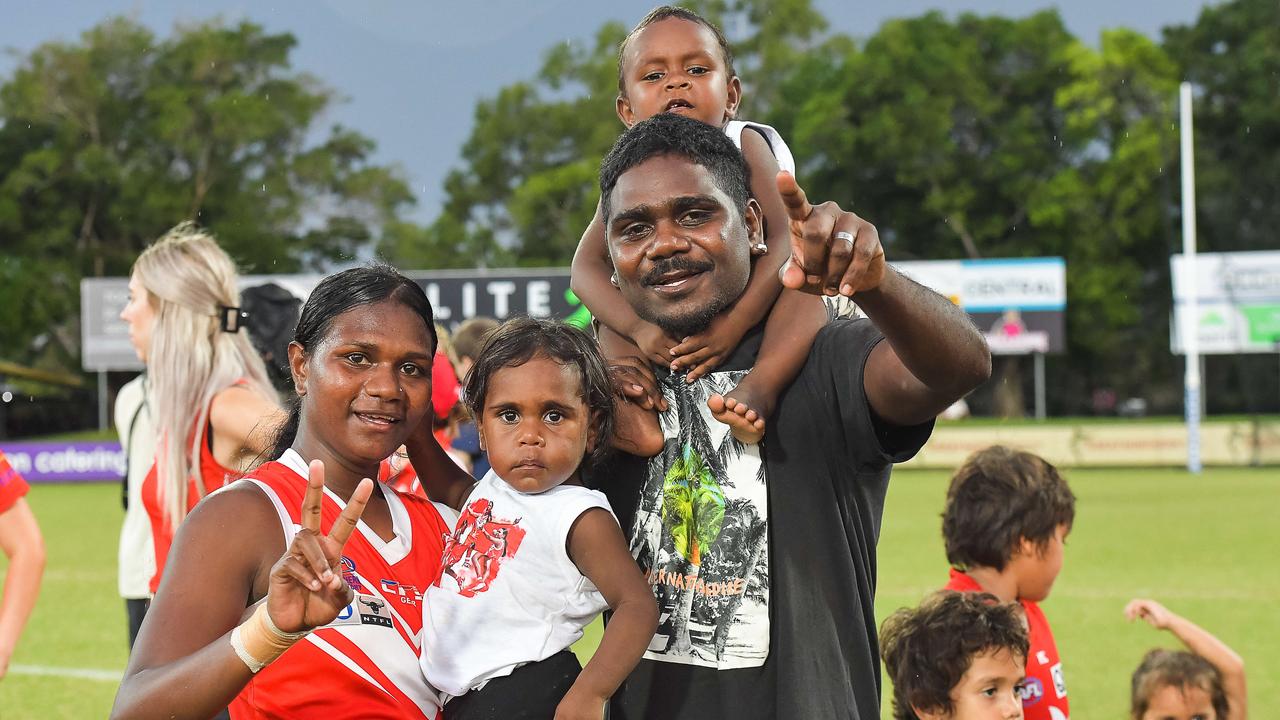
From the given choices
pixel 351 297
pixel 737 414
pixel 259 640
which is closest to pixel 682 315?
pixel 737 414

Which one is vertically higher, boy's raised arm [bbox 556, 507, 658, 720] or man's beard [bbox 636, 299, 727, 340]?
man's beard [bbox 636, 299, 727, 340]

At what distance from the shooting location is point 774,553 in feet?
9.25

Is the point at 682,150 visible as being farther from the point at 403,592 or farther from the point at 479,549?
the point at 403,592

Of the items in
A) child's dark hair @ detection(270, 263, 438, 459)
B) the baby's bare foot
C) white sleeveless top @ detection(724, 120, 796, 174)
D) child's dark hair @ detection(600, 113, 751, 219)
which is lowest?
the baby's bare foot

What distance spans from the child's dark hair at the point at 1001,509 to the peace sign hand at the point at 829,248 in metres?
2.33

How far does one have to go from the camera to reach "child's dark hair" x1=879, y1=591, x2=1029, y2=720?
3.94 metres

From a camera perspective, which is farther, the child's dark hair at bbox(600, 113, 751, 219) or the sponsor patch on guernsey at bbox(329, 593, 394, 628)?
the child's dark hair at bbox(600, 113, 751, 219)

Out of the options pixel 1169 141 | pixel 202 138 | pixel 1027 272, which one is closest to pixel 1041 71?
pixel 1169 141

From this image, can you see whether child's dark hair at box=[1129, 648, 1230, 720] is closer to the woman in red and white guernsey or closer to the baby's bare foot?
the baby's bare foot

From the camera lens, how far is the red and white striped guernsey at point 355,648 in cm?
270

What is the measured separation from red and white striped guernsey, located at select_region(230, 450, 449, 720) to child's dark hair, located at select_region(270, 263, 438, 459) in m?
0.28

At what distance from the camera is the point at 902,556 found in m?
14.7

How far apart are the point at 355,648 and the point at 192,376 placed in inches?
96.3

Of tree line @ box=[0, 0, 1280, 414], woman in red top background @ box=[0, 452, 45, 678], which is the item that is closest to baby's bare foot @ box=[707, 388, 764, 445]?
woman in red top background @ box=[0, 452, 45, 678]
